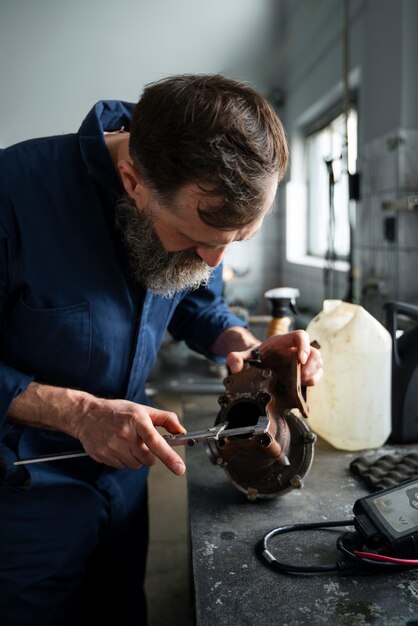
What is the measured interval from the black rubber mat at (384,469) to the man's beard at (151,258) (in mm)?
492

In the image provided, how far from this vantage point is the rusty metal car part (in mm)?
1033

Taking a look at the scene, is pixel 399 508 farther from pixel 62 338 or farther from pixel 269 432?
pixel 62 338

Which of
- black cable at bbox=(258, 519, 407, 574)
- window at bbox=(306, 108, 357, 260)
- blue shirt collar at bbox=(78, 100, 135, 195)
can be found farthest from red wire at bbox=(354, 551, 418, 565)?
window at bbox=(306, 108, 357, 260)

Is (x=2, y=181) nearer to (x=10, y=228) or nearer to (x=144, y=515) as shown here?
(x=10, y=228)

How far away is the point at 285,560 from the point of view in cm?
88

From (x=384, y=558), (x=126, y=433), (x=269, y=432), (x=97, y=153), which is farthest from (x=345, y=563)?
(x=97, y=153)

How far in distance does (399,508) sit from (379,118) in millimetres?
2241

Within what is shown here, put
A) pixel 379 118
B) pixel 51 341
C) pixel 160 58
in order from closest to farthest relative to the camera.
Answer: pixel 51 341, pixel 379 118, pixel 160 58

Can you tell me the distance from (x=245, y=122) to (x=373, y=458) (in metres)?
0.71

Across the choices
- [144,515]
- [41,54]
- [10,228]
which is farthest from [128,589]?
[41,54]

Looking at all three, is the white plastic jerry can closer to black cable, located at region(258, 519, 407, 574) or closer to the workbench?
the workbench

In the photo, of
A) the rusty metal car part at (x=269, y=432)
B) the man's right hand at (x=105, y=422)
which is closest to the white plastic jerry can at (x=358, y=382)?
the rusty metal car part at (x=269, y=432)

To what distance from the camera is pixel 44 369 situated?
116 cm

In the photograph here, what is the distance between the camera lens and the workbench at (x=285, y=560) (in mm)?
757
